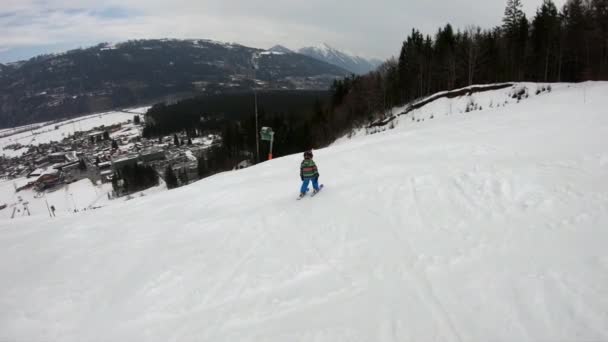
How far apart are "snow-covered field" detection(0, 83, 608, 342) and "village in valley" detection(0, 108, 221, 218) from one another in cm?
2457

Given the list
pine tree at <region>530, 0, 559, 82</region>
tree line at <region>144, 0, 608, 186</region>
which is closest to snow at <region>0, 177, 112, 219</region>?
tree line at <region>144, 0, 608, 186</region>

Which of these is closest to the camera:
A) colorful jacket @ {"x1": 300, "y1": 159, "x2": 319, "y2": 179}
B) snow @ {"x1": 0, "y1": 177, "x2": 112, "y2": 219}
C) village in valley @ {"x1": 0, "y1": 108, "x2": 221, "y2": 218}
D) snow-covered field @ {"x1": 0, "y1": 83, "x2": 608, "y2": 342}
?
snow-covered field @ {"x1": 0, "y1": 83, "x2": 608, "y2": 342}

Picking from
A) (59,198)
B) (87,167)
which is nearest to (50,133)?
(87,167)

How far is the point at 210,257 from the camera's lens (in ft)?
19.9

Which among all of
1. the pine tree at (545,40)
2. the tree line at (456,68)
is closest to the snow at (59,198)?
the tree line at (456,68)

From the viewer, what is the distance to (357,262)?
515 cm

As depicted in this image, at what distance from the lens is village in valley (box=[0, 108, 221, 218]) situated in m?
59.2

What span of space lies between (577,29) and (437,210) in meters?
46.4

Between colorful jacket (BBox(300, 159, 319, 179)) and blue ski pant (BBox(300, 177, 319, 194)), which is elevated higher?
colorful jacket (BBox(300, 159, 319, 179))

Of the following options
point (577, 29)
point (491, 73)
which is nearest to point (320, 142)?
point (491, 73)

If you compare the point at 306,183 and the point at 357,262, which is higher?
the point at 306,183

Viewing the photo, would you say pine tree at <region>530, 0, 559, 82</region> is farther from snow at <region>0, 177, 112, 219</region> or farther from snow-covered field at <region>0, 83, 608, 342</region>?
snow at <region>0, 177, 112, 219</region>

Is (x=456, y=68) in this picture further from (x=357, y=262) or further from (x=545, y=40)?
(x=357, y=262)

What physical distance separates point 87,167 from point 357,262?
109m
